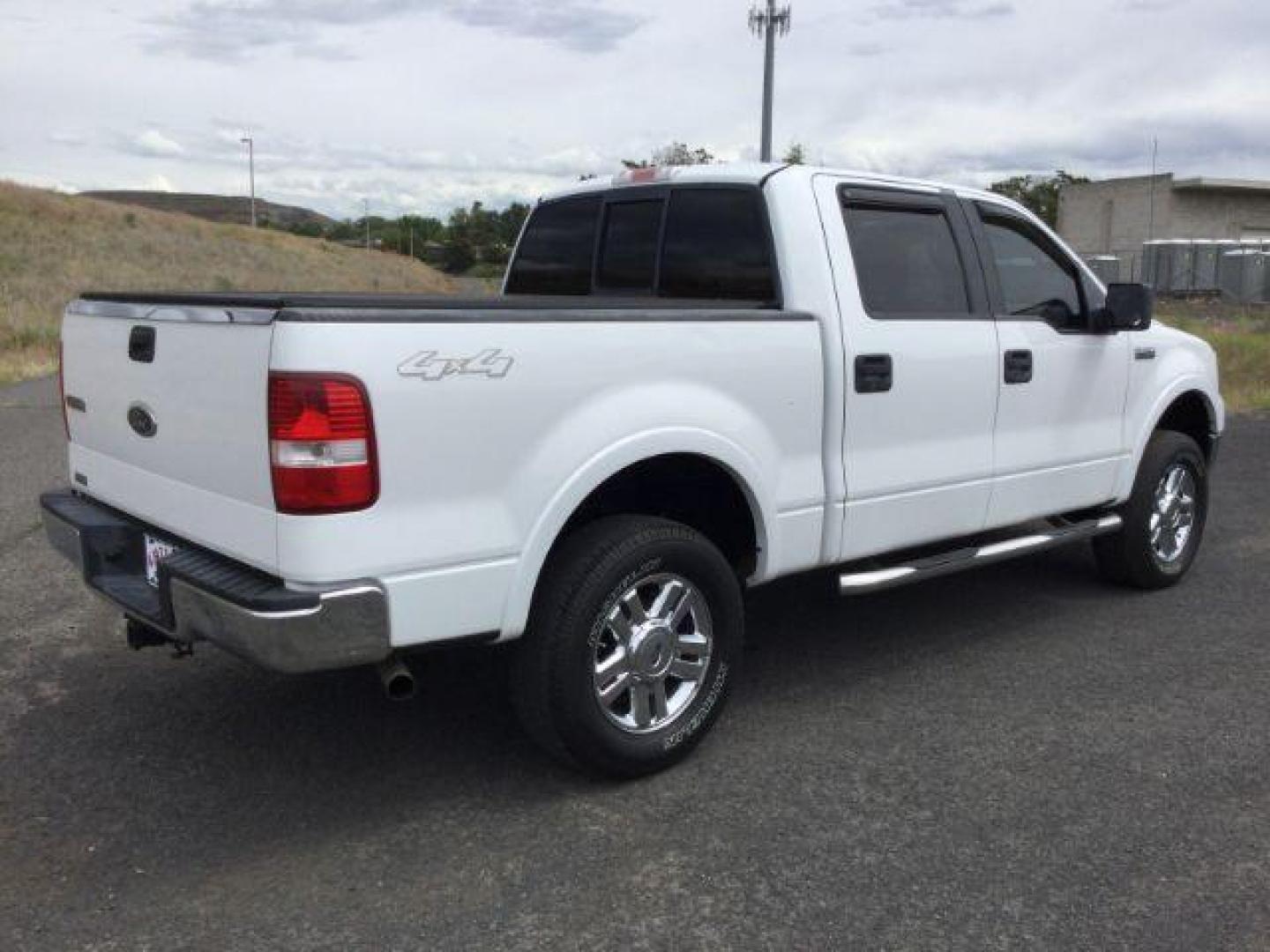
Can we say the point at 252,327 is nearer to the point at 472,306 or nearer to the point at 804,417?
the point at 472,306

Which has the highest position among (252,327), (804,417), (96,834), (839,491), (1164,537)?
(252,327)

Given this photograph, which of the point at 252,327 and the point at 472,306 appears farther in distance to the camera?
the point at 472,306

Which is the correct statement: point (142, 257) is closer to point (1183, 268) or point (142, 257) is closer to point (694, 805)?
point (1183, 268)

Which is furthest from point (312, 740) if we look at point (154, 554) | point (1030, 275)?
point (1030, 275)

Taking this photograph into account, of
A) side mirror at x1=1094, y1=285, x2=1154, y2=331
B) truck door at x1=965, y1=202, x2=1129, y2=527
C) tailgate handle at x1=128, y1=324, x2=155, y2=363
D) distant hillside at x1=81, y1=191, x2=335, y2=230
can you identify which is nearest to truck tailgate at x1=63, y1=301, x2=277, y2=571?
tailgate handle at x1=128, y1=324, x2=155, y2=363

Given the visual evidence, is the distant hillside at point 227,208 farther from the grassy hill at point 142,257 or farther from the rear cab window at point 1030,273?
the rear cab window at point 1030,273

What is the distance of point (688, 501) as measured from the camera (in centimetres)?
419

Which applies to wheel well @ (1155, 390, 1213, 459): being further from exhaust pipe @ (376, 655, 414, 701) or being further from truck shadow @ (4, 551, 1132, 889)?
exhaust pipe @ (376, 655, 414, 701)

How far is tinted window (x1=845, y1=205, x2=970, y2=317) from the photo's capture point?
4.39 m

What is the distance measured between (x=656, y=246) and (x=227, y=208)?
160167 millimetres

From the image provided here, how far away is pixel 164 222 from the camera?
65500 millimetres

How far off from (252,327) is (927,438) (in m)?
2.54

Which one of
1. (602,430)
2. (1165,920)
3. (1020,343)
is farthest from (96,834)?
(1020,343)

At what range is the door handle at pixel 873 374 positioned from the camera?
165 inches
